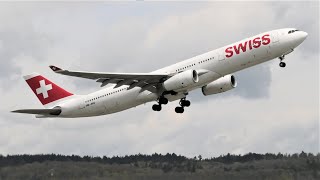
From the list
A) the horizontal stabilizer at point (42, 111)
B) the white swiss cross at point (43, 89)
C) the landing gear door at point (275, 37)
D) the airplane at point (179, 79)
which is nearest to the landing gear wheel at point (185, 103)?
the airplane at point (179, 79)

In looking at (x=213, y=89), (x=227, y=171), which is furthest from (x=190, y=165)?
(x=213, y=89)

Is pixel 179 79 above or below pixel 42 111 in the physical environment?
above

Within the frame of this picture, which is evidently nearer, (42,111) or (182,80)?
(182,80)

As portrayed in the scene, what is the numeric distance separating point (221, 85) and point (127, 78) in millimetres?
8818

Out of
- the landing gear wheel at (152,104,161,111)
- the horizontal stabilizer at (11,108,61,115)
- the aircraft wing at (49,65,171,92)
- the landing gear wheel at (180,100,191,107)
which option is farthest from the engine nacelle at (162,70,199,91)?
the horizontal stabilizer at (11,108,61,115)

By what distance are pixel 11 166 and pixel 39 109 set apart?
7721 mm

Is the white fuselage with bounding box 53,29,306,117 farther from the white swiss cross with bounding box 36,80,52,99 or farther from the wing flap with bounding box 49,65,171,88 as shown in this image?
the white swiss cross with bounding box 36,80,52,99

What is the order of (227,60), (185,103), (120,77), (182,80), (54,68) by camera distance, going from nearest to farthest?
(54,68)
(227,60)
(182,80)
(120,77)
(185,103)

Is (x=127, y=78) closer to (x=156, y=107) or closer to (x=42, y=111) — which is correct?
(x=156, y=107)

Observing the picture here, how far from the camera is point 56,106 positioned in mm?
83875

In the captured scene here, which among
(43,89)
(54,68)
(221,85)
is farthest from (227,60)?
(43,89)

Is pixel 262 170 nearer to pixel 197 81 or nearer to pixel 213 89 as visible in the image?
pixel 213 89

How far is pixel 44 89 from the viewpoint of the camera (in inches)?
3440

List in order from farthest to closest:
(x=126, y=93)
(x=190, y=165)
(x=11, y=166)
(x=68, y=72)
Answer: (x=190, y=165)
(x=11, y=166)
(x=126, y=93)
(x=68, y=72)
